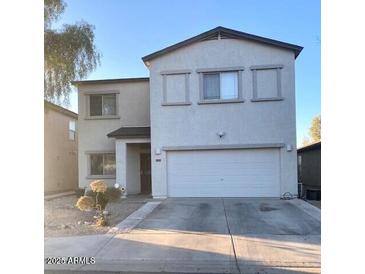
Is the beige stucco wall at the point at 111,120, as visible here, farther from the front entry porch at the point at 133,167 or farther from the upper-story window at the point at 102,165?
the front entry porch at the point at 133,167

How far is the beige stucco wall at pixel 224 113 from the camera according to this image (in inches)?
685

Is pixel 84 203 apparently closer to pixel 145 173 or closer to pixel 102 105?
pixel 145 173

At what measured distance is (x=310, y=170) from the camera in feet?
80.0

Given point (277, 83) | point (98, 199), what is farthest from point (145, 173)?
point (98, 199)

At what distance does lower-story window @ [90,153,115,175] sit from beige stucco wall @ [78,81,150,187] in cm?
32

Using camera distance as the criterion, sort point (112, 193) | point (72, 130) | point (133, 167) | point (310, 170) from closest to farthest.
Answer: point (112, 193)
point (133, 167)
point (310, 170)
point (72, 130)

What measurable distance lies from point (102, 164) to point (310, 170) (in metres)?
12.4

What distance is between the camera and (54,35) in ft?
58.9

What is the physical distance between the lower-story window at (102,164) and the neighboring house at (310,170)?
978cm

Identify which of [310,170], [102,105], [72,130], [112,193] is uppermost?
[102,105]

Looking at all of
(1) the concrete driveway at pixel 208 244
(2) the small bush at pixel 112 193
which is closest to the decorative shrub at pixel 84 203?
(2) the small bush at pixel 112 193
